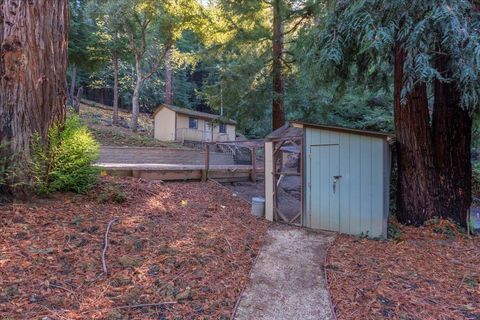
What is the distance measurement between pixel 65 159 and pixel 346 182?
4396 millimetres

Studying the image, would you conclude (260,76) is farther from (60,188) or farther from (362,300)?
(362,300)

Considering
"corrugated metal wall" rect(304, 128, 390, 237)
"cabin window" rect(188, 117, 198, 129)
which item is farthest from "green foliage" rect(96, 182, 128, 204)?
"cabin window" rect(188, 117, 198, 129)

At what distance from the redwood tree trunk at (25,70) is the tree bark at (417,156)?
5.35 meters

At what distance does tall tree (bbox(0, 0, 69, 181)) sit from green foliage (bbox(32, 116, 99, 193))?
0.14 meters

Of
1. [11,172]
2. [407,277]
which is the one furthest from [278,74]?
[11,172]

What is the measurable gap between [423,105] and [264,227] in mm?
3534

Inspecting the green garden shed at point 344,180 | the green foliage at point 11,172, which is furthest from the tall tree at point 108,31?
the green garden shed at point 344,180

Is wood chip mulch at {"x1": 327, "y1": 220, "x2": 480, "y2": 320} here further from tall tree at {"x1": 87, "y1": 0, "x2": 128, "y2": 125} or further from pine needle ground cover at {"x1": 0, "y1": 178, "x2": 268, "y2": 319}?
tall tree at {"x1": 87, "y1": 0, "x2": 128, "y2": 125}

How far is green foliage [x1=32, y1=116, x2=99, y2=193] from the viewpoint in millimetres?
3762

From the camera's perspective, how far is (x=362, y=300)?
2.89 metres

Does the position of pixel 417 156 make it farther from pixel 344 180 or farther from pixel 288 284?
pixel 288 284

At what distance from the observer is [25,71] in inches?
142

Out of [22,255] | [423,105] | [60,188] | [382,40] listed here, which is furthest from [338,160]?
[22,255]

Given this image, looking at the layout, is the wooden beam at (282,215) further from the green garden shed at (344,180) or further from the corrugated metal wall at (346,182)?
the corrugated metal wall at (346,182)
